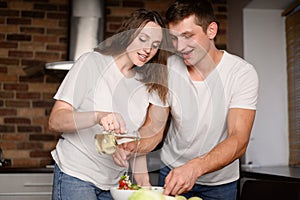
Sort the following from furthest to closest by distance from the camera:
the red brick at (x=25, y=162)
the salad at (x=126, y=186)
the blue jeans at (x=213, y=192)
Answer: the red brick at (x=25, y=162), the blue jeans at (x=213, y=192), the salad at (x=126, y=186)

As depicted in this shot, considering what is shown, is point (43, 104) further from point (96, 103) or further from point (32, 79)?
point (96, 103)

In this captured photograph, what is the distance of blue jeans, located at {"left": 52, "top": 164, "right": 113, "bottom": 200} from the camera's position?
4.73 ft

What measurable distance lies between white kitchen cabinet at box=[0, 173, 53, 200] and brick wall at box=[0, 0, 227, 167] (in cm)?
45

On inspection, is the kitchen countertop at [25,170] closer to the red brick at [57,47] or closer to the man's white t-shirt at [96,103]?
the red brick at [57,47]

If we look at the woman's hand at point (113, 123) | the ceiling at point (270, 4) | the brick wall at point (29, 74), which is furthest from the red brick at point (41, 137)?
the woman's hand at point (113, 123)

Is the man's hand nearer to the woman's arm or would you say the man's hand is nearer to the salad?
the salad

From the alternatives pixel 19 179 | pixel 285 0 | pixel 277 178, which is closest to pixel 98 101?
pixel 277 178

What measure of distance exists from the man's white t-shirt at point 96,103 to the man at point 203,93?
0.36 feet

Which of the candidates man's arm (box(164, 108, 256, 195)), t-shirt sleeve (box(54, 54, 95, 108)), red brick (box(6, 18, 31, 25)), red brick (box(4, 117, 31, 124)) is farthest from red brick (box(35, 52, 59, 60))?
man's arm (box(164, 108, 256, 195))

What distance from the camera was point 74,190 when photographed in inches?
56.8

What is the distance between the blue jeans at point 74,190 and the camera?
144cm

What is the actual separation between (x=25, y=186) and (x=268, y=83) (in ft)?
5.44

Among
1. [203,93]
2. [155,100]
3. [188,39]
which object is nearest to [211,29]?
[188,39]

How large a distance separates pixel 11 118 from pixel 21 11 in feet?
2.46
